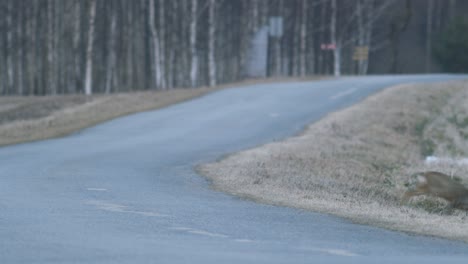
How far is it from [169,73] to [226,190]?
44430 millimetres

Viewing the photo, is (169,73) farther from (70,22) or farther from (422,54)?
(422,54)

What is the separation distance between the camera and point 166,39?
6391 cm

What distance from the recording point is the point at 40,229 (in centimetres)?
1226

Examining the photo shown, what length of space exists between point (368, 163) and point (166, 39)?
40373 mm

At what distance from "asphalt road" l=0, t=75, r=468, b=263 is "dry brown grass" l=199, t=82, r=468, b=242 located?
65 cm

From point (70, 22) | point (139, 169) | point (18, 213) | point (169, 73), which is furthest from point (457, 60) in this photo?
point (18, 213)

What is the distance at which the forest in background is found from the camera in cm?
5966

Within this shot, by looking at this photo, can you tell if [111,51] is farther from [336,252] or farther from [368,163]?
[336,252]

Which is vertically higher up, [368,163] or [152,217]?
[152,217]

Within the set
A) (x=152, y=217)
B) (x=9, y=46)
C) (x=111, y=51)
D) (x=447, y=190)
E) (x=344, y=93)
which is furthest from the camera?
(x=9, y=46)

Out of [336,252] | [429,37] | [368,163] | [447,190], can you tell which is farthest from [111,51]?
[336,252]

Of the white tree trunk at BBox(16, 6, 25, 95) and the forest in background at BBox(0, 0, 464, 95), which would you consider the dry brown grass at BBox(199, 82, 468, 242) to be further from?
the white tree trunk at BBox(16, 6, 25, 95)

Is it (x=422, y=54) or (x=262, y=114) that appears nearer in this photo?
(x=262, y=114)

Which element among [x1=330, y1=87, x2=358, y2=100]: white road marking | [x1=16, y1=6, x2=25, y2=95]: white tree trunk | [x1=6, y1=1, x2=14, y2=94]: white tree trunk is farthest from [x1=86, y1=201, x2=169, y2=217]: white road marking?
[x1=16, y1=6, x2=25, y2=95]: white tree trunk
